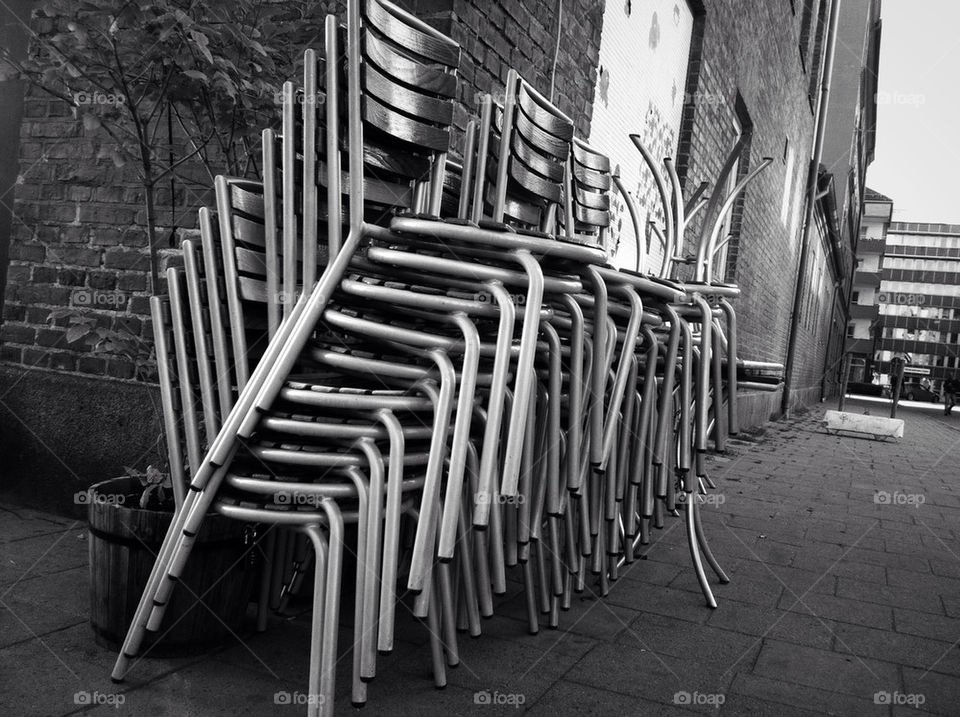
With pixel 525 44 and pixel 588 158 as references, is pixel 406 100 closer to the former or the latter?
pixel 588 158

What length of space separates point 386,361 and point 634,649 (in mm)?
1119

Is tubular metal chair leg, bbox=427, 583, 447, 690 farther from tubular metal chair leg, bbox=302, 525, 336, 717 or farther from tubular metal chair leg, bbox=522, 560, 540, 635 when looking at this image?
tubular metal chair leg, bbox=522, 560, 540, 635

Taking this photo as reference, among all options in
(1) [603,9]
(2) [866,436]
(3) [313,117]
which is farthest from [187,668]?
(2) [866,436]

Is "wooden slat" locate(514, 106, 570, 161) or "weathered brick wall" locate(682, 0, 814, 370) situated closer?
"wooden slat" locate(514, 106, 570, 161)

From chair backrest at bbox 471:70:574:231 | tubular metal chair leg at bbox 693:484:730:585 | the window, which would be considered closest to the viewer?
chair backrest at bbox 471:70:574:231

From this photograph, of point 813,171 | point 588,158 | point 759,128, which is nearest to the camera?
point 588,158

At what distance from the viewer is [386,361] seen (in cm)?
203

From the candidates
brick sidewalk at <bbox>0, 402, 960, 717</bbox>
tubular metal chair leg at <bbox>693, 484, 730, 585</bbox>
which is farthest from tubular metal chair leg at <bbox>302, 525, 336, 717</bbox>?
tubular metal chair leg at <bbox>693, 484, 730, 585</bbox>

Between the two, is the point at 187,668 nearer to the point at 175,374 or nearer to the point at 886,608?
the point at 175,374

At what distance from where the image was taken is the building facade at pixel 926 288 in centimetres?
10300

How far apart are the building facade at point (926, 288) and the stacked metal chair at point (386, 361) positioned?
108252 mm

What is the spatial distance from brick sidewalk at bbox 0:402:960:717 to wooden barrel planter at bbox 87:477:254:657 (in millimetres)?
56

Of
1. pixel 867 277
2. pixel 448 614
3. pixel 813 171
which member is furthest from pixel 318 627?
pixel 867 277

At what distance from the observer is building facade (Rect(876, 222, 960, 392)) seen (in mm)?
103000
